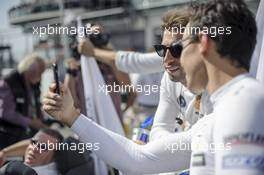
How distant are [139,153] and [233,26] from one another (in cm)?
75

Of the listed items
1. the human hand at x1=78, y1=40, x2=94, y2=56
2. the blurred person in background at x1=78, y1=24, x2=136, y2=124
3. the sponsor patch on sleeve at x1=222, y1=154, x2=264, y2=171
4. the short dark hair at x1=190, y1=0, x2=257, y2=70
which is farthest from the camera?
the blurred person in background at x1=78, y1=24, x2=136, y2=124

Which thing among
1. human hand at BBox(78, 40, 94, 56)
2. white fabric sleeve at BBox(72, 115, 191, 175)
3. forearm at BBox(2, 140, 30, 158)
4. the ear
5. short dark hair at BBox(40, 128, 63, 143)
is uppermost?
the ear

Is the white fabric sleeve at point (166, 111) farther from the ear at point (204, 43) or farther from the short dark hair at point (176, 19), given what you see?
the ear at point (204, 43)

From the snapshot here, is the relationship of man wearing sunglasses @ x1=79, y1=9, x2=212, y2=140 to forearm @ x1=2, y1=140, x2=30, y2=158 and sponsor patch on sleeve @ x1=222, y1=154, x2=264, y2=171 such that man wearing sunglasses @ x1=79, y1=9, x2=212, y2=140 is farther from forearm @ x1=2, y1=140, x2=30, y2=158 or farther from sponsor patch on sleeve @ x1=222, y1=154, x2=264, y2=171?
forearm @ x1=2, y1=140, x2=30, y2=158

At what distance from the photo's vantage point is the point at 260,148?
4.51 feet

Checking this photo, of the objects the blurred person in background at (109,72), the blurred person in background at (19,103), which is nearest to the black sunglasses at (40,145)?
the blurred person in background at (109,72)

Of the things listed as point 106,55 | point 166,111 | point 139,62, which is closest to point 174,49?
point 166,111

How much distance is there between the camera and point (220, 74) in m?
1.51

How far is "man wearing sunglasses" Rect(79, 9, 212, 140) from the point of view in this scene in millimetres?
2285

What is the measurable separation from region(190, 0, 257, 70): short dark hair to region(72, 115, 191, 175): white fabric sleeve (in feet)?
2.10

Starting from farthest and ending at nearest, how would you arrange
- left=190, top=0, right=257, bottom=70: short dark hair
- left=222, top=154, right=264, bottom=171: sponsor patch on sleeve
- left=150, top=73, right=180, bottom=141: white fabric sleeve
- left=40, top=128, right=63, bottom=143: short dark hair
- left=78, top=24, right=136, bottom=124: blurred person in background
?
1. left=78, top=24, right=136, bottom=124: blurred person in background
2. left=40, top=128, right=63, bottom=143: short dark hair
3. left=150, top=73, right=180, bottom=141: white fabric sleeve
4. left=190, top=0, right=257, bottom=70: short dark hair
5. left=222, top=154, right=264, bottom=171: sponsor patch on sleeve

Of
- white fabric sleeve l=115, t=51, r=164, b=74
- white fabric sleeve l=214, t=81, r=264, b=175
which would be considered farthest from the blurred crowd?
white fabric sleeve l=214, t=81, r=264, b=175

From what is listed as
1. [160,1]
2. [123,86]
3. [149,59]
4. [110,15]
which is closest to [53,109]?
[149,59]

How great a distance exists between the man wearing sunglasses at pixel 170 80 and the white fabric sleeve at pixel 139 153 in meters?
0.20
